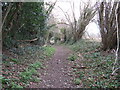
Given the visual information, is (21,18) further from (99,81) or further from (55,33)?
(55,33)

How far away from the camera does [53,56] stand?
33.0 feet

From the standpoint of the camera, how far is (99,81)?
4539 mm

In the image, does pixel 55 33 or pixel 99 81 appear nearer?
pixel 99 81

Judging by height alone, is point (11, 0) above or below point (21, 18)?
above

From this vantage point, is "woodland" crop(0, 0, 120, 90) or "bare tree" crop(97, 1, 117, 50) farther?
"bare tree" crop(97, 1, 117, 50)

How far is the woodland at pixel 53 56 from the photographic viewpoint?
4562 millimetres

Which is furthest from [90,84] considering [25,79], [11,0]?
[11,0]

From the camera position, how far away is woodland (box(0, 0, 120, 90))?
4562 mm

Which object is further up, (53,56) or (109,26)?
(109,26)

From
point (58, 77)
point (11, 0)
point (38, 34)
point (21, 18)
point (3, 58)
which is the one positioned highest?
point (11, 0)

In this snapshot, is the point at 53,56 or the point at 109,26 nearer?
the point at 109,26

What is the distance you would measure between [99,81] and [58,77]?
5.54 feet

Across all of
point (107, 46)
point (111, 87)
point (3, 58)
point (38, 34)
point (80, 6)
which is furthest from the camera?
point (80, 6)

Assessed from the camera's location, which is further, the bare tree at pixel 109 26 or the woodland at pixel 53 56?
the bare tree at pixel 109 26
